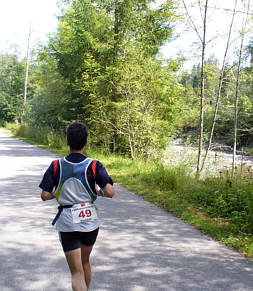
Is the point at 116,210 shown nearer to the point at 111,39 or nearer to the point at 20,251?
the point at 20,251

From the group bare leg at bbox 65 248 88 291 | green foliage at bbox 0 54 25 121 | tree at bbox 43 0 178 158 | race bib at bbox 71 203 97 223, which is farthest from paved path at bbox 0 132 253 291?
green foliage at bbox 0 54 25 121

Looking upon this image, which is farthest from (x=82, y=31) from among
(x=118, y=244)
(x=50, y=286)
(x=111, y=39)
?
(x=50, y=286)

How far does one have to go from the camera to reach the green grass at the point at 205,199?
17.7 feet

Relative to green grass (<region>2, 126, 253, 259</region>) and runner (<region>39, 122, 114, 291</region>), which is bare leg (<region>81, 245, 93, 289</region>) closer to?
runner (<region>39, 122, 114, 291</region>)

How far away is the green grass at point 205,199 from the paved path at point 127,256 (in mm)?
349

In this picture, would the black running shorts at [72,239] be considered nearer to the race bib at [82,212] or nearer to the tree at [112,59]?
the race bib at [82,212]

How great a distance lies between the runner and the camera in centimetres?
270

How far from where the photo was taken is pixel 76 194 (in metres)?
2.77

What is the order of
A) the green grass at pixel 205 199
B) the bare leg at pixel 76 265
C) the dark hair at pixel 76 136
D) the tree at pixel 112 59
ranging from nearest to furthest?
1. the bare leg at pixel 76 265
2. the dark hair at pixel 76 136
3. the green grass at pixel 205 199
4. the tree at pixel 112 59

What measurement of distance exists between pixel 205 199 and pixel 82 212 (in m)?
4.96

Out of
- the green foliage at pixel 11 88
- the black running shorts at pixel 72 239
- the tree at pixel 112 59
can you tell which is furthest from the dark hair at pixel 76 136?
the green foliage at pixel 11 88

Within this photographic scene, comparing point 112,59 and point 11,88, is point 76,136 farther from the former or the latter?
point 11,88

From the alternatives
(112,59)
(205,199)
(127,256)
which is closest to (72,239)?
(127,256)

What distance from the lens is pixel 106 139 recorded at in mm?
15367
